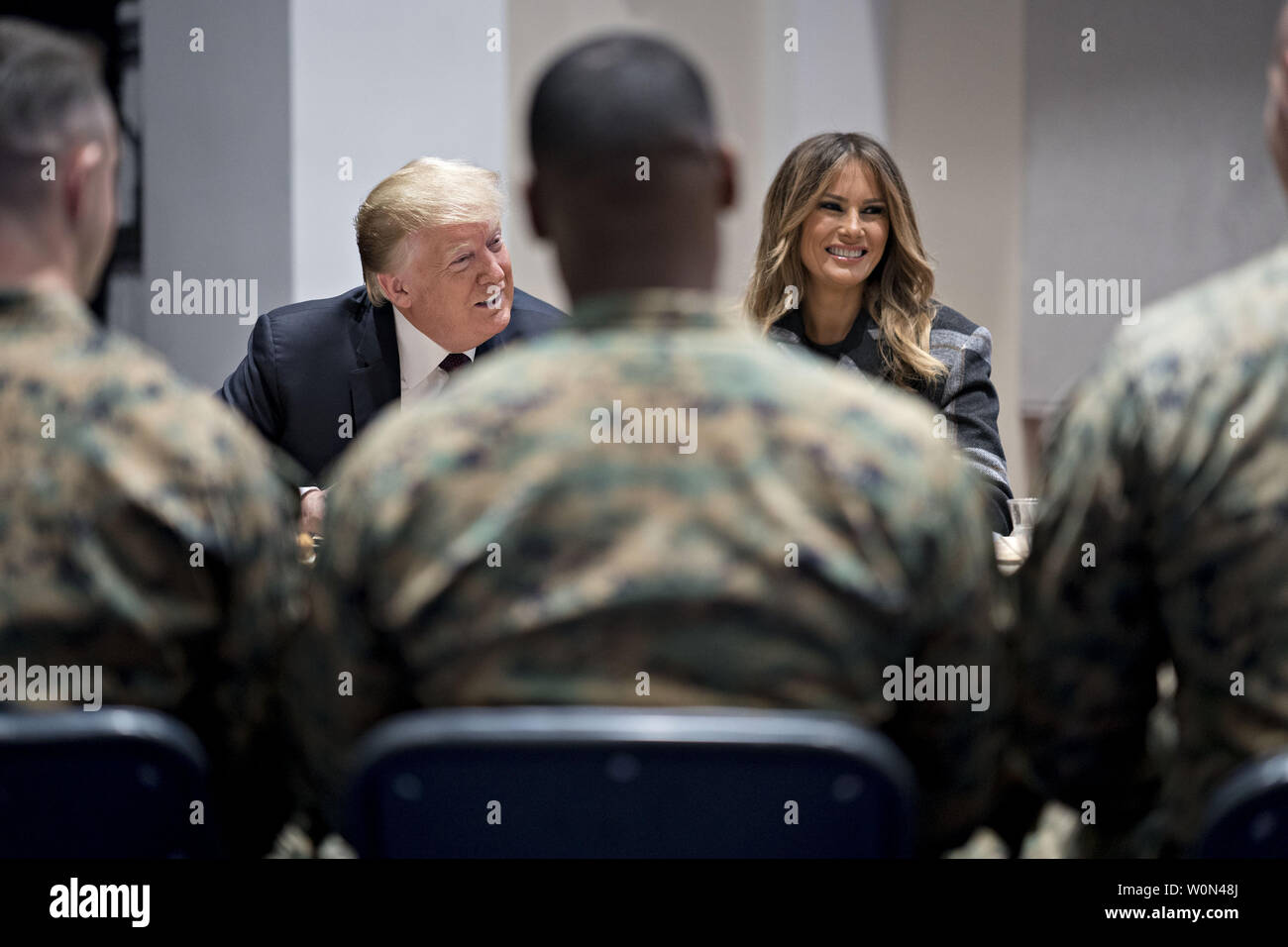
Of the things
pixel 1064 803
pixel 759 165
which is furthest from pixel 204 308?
pixel 1064 803

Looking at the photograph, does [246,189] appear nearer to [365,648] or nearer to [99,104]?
[99,104]

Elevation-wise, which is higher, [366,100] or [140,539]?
[366,100]

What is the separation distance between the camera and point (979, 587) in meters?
1.03

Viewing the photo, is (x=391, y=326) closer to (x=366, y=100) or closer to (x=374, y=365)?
(x=374, y=365)

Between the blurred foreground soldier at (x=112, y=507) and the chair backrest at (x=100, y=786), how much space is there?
46 millimetres

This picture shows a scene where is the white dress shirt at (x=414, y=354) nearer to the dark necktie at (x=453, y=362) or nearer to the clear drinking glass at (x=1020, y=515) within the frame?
the dark necktie at (x=453, y=362)

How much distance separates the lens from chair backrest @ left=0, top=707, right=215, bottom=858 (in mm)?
918

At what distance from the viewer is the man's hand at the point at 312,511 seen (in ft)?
6.59

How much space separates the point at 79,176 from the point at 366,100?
261 centimetres

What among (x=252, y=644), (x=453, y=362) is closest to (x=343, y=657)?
(x=252, y=644)

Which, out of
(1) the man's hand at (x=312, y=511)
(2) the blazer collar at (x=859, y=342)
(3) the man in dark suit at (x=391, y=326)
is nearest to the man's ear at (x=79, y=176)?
(1) the man's hand at (x=312, y=511)

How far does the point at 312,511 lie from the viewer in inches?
81.7

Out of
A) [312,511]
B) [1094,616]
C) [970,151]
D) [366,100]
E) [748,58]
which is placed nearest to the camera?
[1094,616]

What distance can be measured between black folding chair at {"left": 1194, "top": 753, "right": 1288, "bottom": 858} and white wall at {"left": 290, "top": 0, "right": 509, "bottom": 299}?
3181mm
